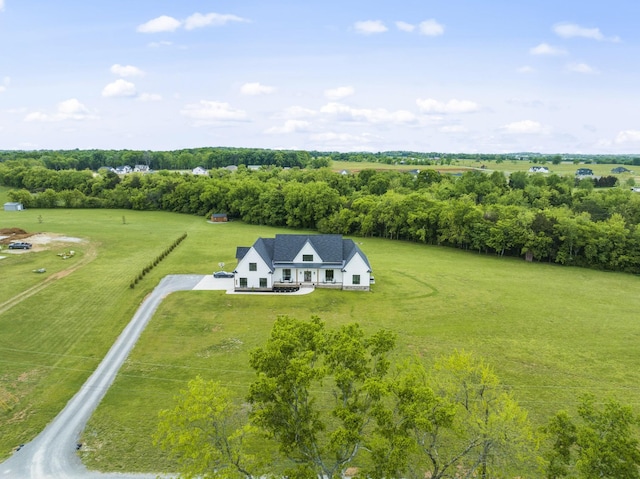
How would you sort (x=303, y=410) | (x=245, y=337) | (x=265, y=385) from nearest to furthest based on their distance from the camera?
(x=265, y=385) → (x=303, y=410) → (x=245, y=337)

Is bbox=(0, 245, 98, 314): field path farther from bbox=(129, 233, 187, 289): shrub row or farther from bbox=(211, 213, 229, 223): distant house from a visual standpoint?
bbox=(211, 213, 229, 223): distant house

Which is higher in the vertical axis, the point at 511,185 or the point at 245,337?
the point at 511,185

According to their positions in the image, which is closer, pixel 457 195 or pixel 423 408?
pixel 423 408

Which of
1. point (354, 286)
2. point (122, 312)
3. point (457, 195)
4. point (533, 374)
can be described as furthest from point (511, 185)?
point (122, 312)

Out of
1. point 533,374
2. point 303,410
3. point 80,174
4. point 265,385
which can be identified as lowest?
point 533,374

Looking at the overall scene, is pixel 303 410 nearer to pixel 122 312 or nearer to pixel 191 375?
pixel 191 375

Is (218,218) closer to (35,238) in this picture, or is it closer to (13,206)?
(35,238)

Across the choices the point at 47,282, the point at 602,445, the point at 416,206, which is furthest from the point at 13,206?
the point at 602,445
